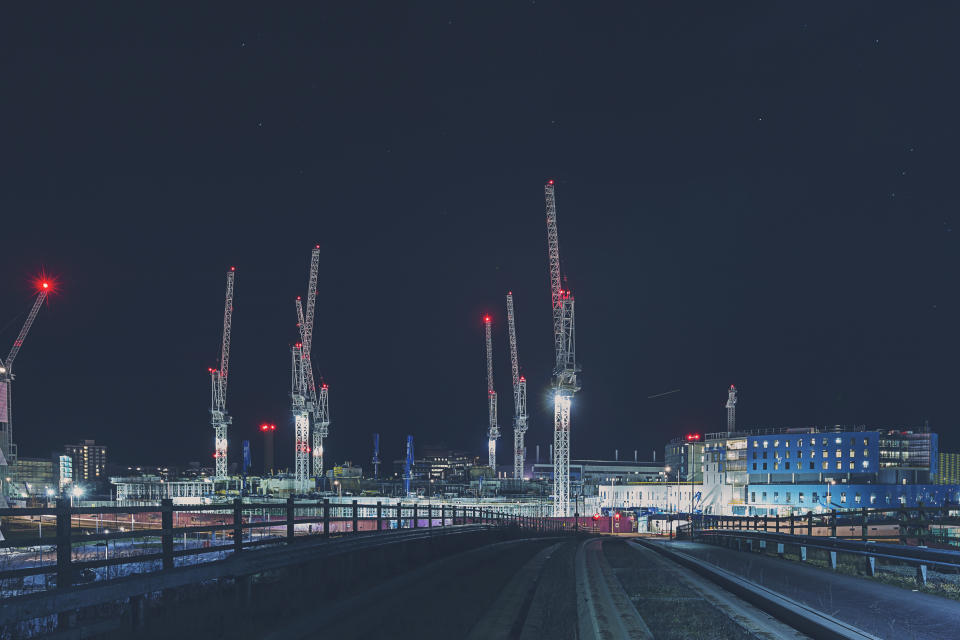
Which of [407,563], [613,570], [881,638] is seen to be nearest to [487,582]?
[613,570]

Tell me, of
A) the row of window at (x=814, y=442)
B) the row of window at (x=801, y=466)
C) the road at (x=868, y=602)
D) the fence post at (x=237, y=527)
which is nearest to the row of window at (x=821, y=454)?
the row of window at (x=801, y=466)

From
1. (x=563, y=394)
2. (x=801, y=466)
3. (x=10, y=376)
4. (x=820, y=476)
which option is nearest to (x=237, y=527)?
(x=563, y=394)

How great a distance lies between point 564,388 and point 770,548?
120116 mm

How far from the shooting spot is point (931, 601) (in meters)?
12.4

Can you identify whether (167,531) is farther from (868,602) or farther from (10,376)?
(10,376)

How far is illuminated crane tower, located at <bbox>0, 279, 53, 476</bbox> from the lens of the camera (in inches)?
5192

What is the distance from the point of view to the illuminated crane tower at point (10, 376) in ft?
433

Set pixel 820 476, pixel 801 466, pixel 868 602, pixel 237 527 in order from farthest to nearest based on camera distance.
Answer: pixel 801 466, pixel 820 476, pixel 237 527, pixel 868 602

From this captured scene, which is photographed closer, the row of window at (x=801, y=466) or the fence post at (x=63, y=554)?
the fence post at (x=63, y=554)

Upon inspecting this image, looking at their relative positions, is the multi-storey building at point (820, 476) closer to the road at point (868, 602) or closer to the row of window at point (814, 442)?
the row of window at point (814, 442)

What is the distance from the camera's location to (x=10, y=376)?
531 feet

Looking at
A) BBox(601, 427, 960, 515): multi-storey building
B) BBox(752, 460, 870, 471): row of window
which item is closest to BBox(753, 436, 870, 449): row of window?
BBox(601, 427, 960, 515): multi-storey building

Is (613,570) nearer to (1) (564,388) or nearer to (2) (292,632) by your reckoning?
(2) (292,632)

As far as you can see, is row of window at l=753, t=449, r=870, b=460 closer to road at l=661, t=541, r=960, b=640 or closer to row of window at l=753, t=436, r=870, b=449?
row of window at l=753, t=436, r=870, b=449
